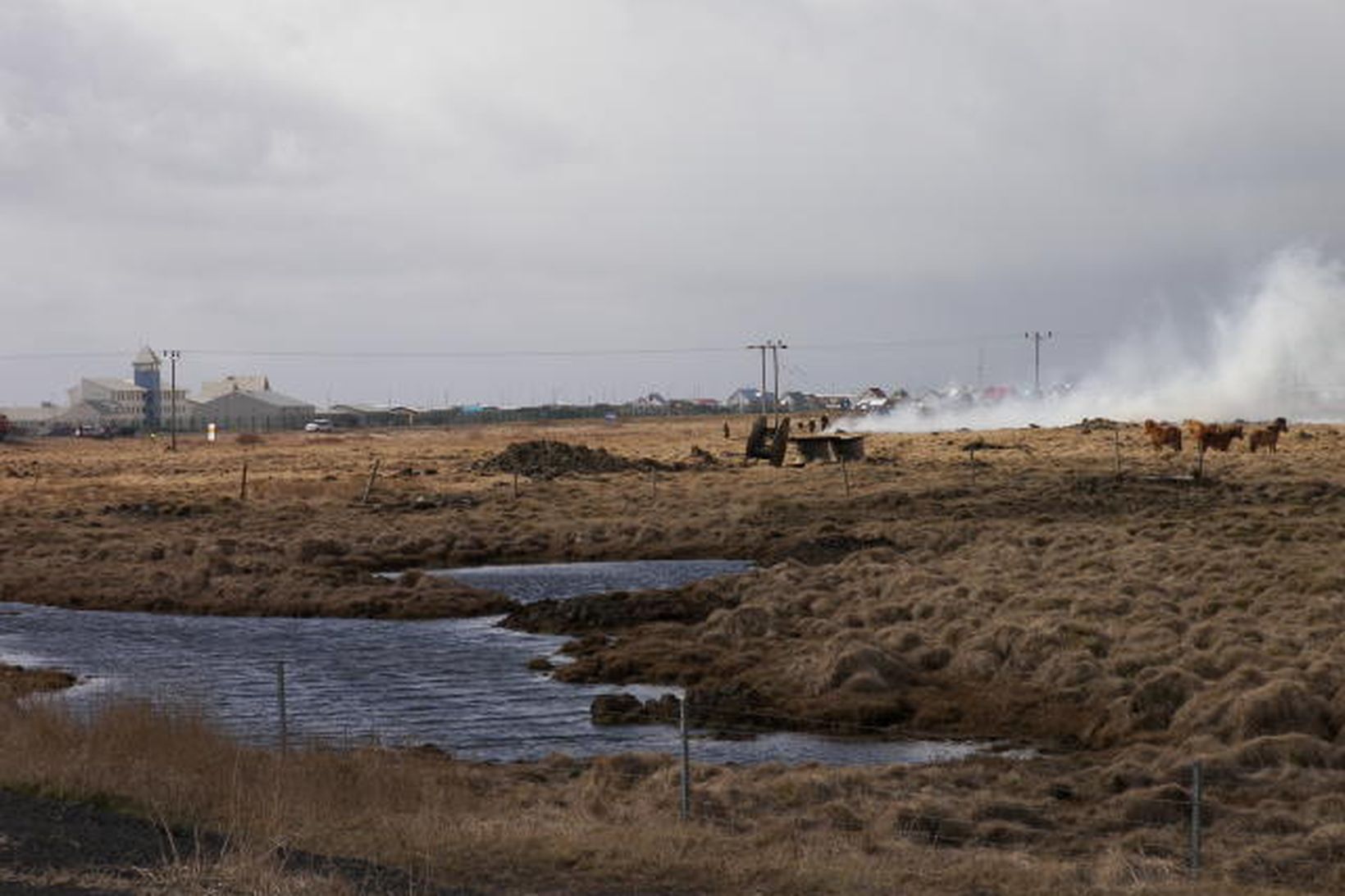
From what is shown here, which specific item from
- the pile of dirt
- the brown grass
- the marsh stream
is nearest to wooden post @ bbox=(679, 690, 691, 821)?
the brown grass

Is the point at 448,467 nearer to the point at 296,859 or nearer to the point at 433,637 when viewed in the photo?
the point at 433,637

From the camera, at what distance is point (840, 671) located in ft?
91.1

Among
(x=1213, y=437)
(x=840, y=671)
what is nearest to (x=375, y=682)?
(x=840, y=671)

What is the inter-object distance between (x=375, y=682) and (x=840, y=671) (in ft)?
27.0

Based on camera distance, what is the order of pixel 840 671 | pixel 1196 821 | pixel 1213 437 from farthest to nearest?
pixel 1213 437, pixel 840 671, pixel 1196 821

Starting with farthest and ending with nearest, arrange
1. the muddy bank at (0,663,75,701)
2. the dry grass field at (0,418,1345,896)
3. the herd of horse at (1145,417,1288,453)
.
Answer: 1. the herd of horse at (1145,417,1288,453)
2. the muddy bank at (0,663,75,701)
3. the dry grass field at (0,418,1345,896)

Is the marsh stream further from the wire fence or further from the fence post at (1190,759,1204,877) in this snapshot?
the fence post at (1190,759,1204,877)

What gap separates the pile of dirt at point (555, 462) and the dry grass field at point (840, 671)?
9546mm

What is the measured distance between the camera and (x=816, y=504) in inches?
2307

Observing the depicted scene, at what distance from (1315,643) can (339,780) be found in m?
16.2

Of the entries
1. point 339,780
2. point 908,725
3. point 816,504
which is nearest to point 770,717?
point 908,725

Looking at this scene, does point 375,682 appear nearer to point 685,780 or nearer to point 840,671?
point 840,671

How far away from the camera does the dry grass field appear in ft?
50.0

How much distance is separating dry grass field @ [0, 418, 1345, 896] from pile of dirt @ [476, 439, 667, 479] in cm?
955
